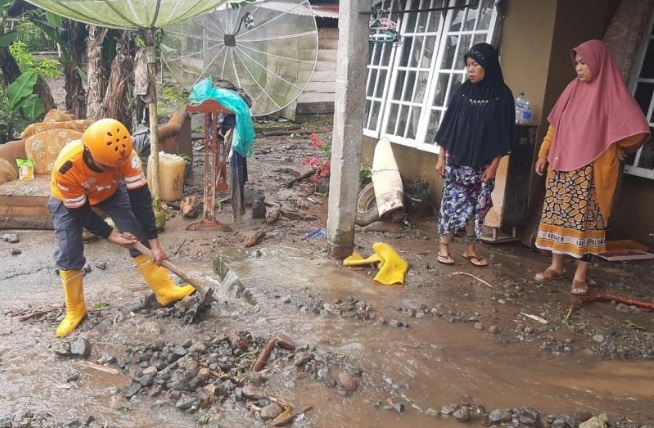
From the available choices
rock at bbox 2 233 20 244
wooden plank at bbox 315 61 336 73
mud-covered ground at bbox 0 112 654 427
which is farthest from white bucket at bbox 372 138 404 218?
wooden plank at bbox 315 61 336 73

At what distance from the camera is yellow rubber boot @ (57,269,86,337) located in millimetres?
3736

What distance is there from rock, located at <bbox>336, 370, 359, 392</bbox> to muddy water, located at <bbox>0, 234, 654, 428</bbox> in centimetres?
6

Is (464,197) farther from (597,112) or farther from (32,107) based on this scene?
(32,107)

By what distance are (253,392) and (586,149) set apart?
3006mm

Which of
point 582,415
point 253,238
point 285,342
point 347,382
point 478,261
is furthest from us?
point 253,238

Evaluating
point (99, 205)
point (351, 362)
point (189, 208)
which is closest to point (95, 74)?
point (189, 208)

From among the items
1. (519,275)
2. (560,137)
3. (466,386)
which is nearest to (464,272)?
(519,275)

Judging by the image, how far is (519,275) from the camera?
15.5 feet

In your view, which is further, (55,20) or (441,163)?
(55,20)

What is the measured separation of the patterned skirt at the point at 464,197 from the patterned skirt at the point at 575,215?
0.53 meters

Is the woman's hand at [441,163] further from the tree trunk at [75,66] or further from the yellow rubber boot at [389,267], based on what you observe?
the tree trunk at [75,66]

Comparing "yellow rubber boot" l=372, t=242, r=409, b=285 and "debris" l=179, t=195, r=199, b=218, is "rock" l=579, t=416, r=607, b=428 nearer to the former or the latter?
"yellow rubber boot" l=372, t=242, r=409, b=285

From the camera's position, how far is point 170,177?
6891mm

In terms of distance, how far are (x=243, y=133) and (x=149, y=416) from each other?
3831mm
